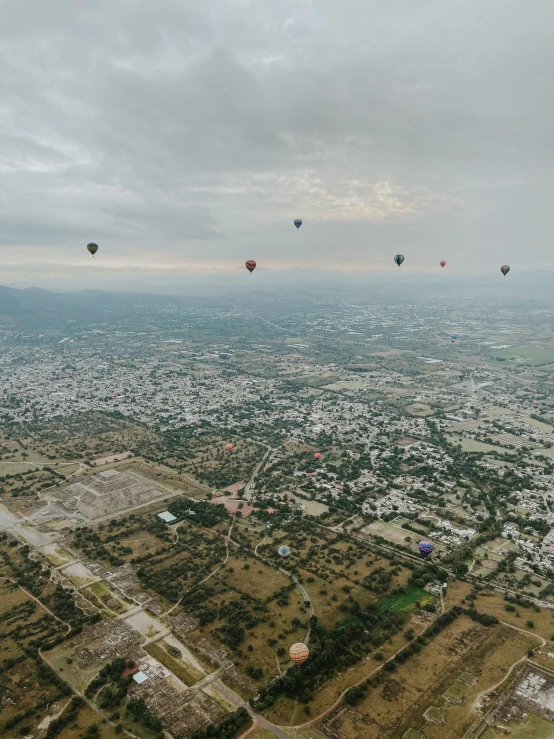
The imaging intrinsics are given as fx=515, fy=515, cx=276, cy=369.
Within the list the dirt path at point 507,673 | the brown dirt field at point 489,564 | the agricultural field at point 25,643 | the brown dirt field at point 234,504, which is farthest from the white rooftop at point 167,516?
the dirt path at point 507,673

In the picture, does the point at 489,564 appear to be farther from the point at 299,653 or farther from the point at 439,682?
the point at 299,653

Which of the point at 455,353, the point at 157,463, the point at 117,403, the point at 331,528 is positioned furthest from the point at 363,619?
the point at 455,353

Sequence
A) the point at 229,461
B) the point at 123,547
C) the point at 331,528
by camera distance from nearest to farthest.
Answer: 1. the point at 123,547
2. the point at 331,528
3. the point at 229,461

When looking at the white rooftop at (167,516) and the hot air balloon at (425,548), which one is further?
the white rooftop at (167,516)

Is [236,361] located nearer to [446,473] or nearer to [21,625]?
[446,473]

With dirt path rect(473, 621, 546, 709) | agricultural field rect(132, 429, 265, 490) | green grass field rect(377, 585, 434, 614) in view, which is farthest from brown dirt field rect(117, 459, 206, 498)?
dirt path rect(473, 621, 546, 709)

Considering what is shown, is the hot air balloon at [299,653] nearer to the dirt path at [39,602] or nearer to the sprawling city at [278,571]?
the sprawling city at [278,571]
